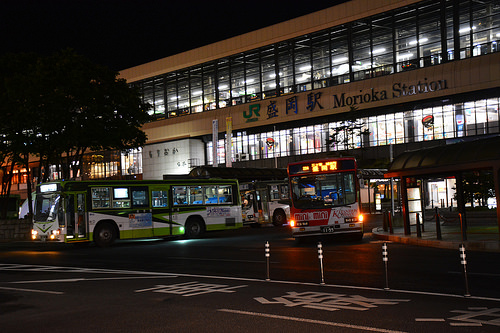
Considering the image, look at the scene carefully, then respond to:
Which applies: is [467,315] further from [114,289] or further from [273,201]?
[273,201]

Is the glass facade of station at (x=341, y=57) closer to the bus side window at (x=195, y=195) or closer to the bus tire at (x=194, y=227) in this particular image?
the bus side window at (x=195, y=195)

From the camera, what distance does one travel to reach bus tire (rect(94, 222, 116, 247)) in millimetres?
26828

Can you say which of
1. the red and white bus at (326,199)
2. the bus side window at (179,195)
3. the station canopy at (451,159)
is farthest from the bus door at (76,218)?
the station canopy at (451,159)

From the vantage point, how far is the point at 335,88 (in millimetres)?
57531

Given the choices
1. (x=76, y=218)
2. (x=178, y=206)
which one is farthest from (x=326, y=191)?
(x=76, y=218)

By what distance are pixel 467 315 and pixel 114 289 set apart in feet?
23.6

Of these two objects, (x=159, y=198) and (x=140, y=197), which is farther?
(x=159, y=198)

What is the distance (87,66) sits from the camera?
3644cm

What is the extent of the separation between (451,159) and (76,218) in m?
16.0

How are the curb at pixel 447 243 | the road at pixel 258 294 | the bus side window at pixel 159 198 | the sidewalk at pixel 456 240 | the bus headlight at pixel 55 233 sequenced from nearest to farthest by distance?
1. the road at pixel 258 294
2. the curb at pixel 447 243
3. the sidewalk at pixel 456 240
4. the bus headlight at pixel 55 233
5. the bus side window at pixel 159 198

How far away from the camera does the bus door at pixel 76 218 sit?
26.0 m

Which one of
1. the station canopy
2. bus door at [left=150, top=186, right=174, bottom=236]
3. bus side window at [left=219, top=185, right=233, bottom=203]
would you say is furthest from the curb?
bus door at [left=150, top=186, right=174, bottom=236]

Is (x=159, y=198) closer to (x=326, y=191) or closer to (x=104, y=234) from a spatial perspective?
(x=104, y=234)

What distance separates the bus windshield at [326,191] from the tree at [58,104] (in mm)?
16192
